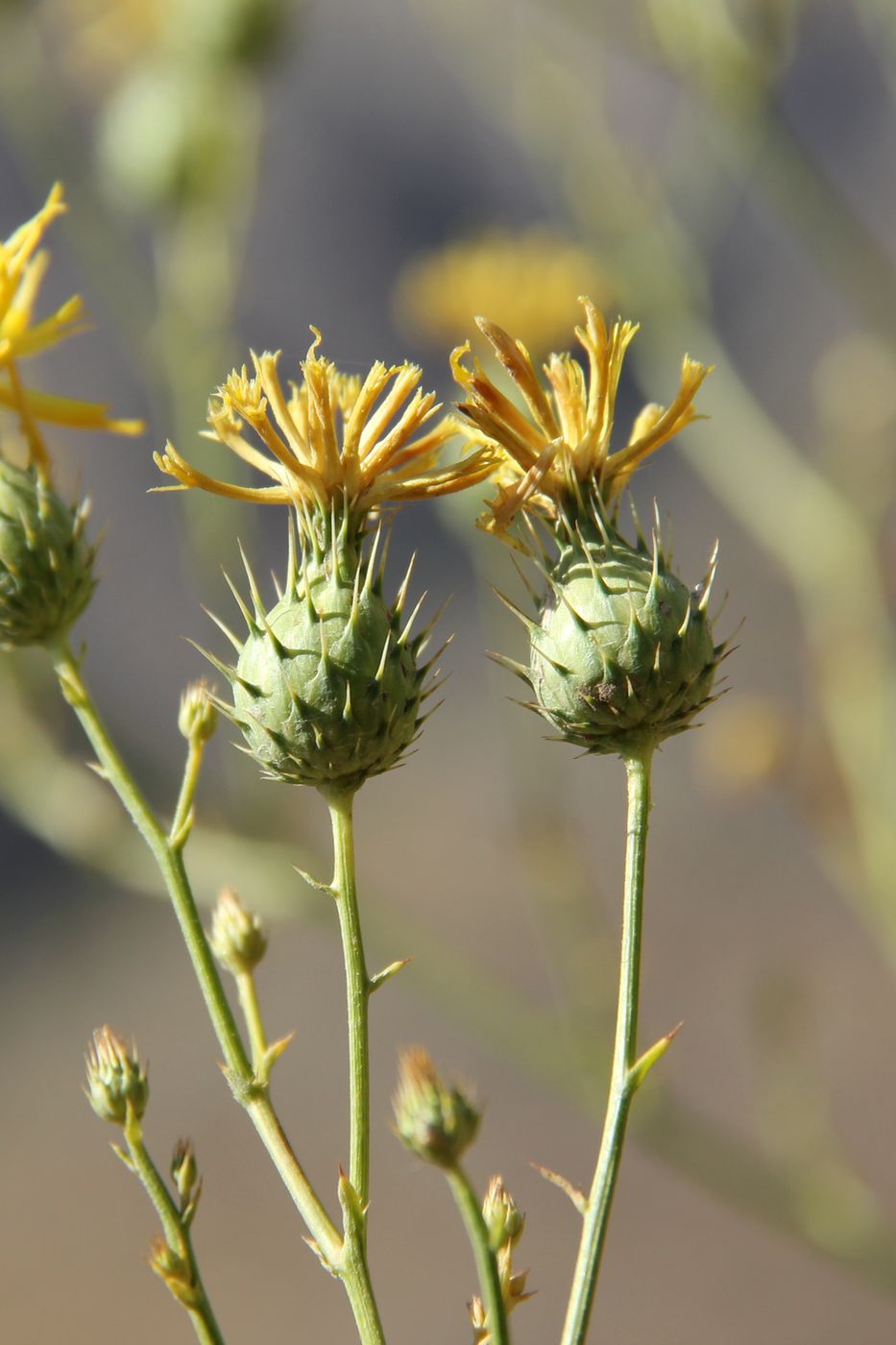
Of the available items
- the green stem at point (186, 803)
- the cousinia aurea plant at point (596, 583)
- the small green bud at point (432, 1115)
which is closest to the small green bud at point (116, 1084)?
the green stem at point (186, 803)

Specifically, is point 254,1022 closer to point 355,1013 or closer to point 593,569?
point 355,1013

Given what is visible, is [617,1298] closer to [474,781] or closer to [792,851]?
[792,851]

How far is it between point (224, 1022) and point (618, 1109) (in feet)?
1.88

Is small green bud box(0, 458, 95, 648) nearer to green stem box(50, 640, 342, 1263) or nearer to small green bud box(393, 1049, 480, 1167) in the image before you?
green stem box(50, 640, 342, 1263)

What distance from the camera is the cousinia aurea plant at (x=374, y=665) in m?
1.85

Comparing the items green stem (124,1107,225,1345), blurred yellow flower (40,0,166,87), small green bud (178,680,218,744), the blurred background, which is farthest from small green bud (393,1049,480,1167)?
blurred yellow flower (40,0,166,87)

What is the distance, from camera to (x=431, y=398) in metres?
2.04

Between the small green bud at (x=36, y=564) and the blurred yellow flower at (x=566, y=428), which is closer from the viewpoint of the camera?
the blurred yellow flower at (x=566, y=428)

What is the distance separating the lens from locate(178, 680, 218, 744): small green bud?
236cm

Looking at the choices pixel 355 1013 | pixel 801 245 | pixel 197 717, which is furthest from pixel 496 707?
pixel 355 1013

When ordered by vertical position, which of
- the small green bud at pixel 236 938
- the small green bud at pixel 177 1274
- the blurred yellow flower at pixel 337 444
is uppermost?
the blurred yellow flower at pixel 337 444

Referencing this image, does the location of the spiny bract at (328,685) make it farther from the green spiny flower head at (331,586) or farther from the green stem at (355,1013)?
the green stem at (355,1013)

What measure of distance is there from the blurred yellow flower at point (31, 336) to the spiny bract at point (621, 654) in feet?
2.69

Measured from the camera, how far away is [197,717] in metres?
2.38
